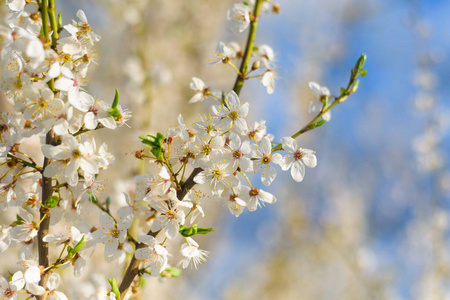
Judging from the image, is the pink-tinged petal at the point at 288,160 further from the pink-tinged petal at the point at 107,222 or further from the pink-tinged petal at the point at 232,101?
the pink-tinged petal at the point at 107,222

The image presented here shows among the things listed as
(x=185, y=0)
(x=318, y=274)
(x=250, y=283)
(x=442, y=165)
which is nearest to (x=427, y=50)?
(x=442, y=165)

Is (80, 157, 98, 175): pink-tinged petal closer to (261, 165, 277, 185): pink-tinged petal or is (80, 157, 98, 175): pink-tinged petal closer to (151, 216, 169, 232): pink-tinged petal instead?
(151, 216, 169, 232): pink-tinged petal

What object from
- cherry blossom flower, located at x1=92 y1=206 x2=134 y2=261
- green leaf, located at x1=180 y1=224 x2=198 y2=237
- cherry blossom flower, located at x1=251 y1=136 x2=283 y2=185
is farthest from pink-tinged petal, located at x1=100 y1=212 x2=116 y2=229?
cherry blossom flower, located at x1=251 y1=136 x2=283 y2=185

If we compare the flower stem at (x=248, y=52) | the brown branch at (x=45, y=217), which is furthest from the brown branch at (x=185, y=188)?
the brown branch at (x=45, y=217)

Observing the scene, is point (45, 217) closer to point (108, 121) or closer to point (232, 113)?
point (108, 121)

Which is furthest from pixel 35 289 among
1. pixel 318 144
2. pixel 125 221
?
pixel 318 144

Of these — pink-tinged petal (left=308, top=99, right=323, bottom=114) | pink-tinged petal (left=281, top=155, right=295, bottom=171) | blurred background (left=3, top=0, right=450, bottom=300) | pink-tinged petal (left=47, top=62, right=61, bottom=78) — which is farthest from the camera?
blurred background (left=3, top=0, right=450, bottom=300)
